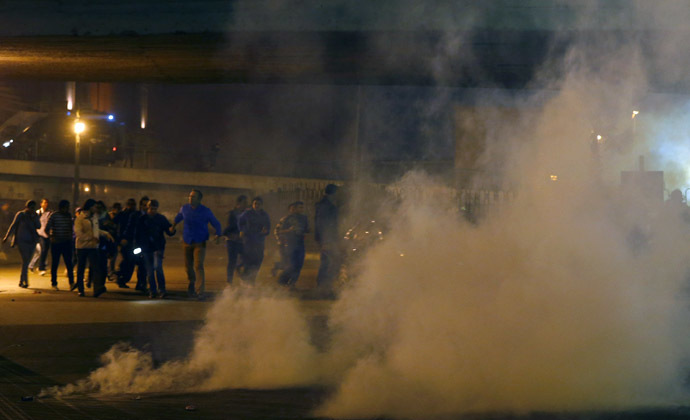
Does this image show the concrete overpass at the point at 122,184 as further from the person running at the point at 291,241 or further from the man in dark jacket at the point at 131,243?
the person running at the point at 291,241

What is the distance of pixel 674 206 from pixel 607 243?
1.30m

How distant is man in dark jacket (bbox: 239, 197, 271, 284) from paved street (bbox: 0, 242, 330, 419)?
2.74ft

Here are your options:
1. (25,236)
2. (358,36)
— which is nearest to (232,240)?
(25,236)

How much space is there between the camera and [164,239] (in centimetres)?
1133

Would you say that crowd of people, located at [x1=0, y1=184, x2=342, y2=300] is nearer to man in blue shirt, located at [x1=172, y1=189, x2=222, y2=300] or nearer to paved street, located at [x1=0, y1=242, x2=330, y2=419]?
man in blue shirt, located at [x1=172, y1=189, x2=222, y2=300]

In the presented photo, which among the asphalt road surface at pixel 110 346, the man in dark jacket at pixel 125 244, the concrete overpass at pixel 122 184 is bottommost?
the asphalt road surface at pixel 110 346

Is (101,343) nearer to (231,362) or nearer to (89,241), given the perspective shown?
(231,362)

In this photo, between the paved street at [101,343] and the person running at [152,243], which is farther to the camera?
the person running at [152,243]

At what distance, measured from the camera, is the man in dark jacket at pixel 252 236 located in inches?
457

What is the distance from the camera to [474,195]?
22.3ft

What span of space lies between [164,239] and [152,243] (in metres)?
0.28

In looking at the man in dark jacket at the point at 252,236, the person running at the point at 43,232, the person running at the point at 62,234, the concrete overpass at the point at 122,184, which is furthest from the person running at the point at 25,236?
the concrete overpass at the point at 122,184

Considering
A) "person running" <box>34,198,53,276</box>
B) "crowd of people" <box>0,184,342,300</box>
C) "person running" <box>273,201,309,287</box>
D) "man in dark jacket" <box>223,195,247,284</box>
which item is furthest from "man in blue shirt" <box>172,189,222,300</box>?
"person running" <box>34,198,53,276</box>

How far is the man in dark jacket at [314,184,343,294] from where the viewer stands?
11.7m
